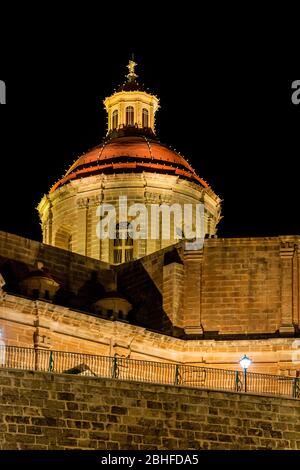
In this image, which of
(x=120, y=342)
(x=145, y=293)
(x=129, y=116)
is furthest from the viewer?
(x=129, y=116)

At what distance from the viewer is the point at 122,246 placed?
8250 centimetres

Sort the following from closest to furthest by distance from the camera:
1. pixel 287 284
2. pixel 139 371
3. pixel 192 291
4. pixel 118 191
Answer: pixel 139 371
pixel 287 284
pixel 192 291
pixel 118 191

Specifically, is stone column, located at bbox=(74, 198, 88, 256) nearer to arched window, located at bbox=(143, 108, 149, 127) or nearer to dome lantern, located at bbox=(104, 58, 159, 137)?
dome lantern, located at bbox=(104, 58, 159, 137)

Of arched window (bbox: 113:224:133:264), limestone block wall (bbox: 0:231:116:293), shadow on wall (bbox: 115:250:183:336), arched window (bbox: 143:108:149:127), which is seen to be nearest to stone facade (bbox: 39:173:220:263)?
arched window (bbox: 113:224:133:264)

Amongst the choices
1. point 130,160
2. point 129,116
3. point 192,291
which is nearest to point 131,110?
point 129,116

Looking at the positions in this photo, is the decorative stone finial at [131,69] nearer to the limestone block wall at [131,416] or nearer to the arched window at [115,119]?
the arched window at [115,119]

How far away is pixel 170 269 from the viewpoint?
74750 mm

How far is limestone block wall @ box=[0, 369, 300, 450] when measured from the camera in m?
51.9

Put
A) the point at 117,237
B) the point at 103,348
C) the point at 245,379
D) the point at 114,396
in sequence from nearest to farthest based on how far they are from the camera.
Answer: the point at 114,396, the point at 245,379, the point at 103,348, the point at 117,237

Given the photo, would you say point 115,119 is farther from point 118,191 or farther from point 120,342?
point 120,342

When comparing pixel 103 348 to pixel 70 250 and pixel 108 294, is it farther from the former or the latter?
pixel 70 250

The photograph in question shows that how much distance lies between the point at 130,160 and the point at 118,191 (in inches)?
70.7

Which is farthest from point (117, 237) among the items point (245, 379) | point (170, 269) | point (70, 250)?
point (245, 379)

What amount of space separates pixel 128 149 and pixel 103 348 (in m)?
16.2
